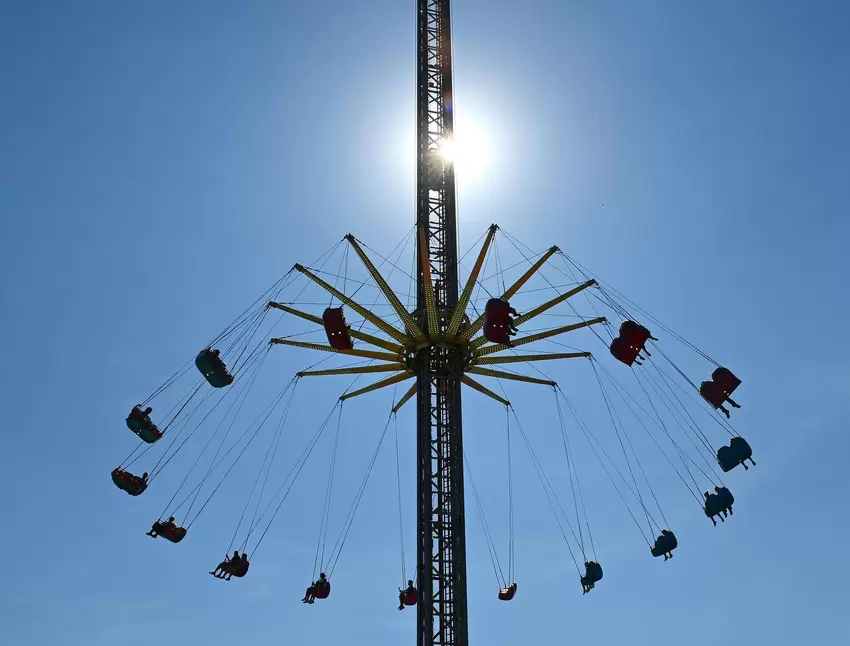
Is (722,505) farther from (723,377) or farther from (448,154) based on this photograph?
(448,154)

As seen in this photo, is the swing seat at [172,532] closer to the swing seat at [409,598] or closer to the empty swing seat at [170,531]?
the empty swing seat at [170,531]

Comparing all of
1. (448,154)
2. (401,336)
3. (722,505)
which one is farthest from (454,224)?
(722,505)

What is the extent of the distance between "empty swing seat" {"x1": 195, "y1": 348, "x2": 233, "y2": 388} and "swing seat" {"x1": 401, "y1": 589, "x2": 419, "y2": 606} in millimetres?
12428

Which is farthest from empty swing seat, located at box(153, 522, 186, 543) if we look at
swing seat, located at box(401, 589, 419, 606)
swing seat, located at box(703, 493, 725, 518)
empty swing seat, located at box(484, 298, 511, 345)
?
swing seat, located at box(703, 493, 725, 518)

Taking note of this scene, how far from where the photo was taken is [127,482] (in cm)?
3700

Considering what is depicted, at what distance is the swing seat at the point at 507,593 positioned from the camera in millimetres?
39237

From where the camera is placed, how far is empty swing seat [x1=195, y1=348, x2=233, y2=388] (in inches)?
1441

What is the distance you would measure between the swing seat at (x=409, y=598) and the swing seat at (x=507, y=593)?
4.20 m

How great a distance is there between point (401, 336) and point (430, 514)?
686 cm

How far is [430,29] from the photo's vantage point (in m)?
47.2

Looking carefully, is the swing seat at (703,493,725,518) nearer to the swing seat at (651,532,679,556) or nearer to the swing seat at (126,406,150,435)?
the swing seat at (651,532,679,556)

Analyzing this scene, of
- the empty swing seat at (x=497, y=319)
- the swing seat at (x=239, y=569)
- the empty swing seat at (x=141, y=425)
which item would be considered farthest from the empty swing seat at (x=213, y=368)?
the empty swing seat at (x=497, y=319)

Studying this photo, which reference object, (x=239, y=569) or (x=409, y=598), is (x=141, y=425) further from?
(x=409, y=598)

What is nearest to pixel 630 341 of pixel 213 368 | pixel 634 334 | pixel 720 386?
pixel 634 334
